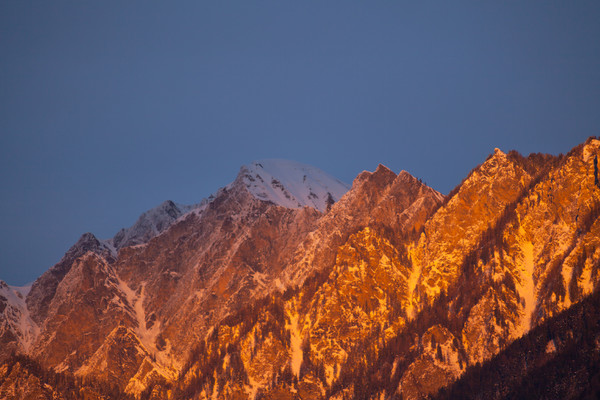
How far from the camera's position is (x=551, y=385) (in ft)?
650

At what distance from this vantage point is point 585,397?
189 meters

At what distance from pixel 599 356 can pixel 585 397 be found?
32.3 ft

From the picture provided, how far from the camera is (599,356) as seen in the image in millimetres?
195875

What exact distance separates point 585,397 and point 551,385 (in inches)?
388

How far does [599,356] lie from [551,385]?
920cm
